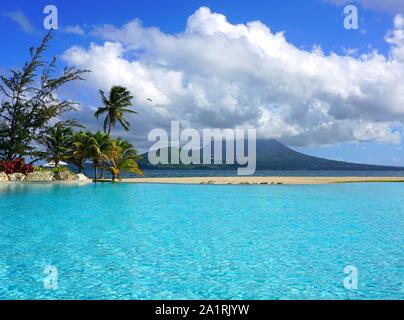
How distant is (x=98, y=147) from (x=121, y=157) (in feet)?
10.4

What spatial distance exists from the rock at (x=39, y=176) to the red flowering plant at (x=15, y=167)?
2.41 m

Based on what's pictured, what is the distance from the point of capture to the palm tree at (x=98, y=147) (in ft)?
111

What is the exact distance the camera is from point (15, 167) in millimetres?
35156

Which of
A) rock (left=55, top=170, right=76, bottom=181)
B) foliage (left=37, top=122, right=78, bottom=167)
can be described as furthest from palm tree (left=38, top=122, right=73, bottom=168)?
rock (left=55, top=170, right=76, bottom=181)

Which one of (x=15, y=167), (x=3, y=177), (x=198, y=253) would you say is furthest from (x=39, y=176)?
(x=198, y=253)

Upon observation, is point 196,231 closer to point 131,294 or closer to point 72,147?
point 131,294

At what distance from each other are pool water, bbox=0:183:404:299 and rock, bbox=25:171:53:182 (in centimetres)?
1823

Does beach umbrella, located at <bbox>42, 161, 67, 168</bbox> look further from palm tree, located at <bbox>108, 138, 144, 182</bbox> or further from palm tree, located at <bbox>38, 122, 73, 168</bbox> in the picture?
palm tree, located at <bbox>108, 138, 144, 182</bbox>

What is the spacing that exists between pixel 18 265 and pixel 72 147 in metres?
31.2

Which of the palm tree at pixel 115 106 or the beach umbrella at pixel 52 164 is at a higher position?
the palm tree at pixel 115 106

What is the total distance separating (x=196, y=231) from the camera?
11328mm

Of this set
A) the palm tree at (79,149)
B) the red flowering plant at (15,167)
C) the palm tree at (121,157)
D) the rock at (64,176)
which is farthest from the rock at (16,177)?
the palm tree at (121,157)

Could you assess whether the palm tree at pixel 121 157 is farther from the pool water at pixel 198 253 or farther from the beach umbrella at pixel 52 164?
the pool water at pixel 198 253
